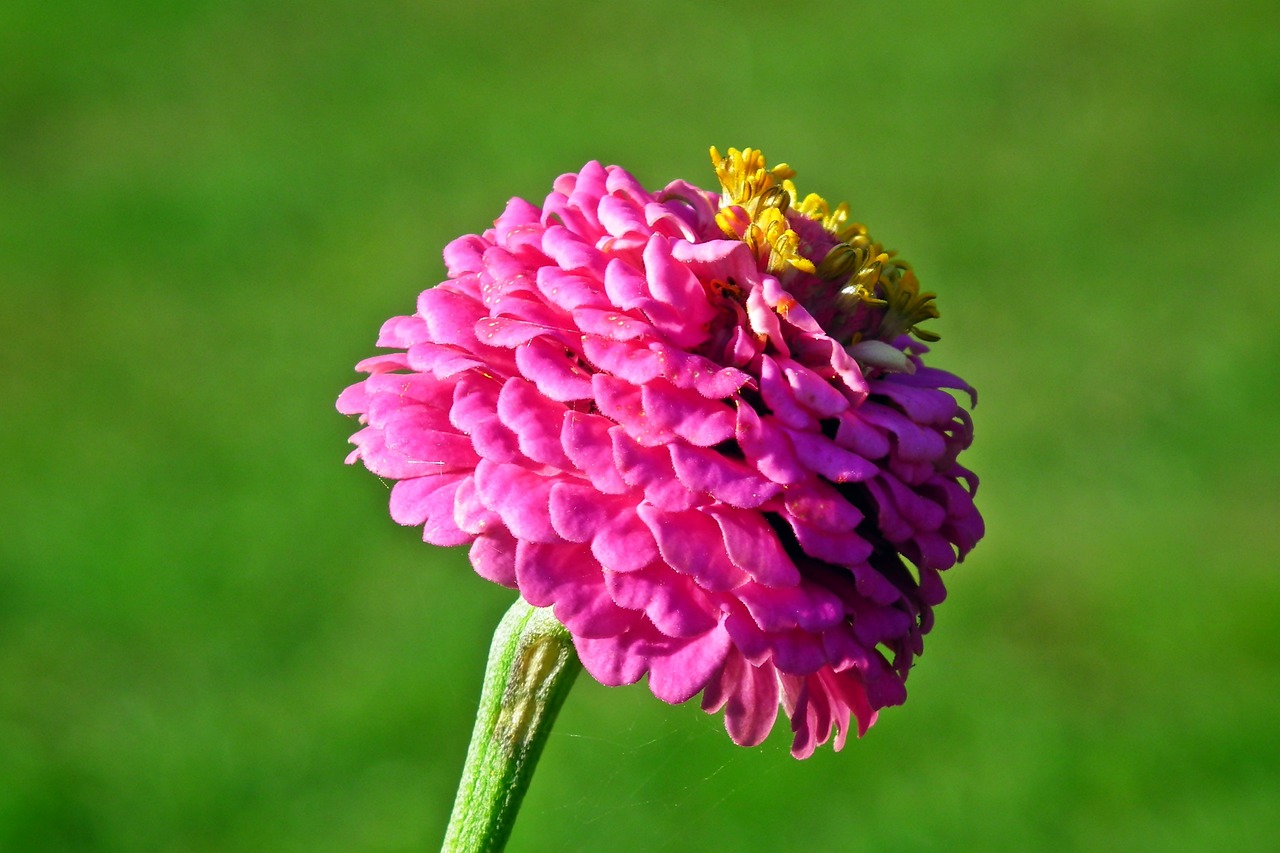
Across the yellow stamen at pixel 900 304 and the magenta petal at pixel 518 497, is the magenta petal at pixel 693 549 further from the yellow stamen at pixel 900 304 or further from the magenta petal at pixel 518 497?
the yellow stamen at pixel 900 304

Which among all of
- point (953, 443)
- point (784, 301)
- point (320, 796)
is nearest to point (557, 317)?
point (784, 301)

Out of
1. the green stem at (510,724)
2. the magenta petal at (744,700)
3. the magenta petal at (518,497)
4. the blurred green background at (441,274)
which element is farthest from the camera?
the blurred green background at (441,274)

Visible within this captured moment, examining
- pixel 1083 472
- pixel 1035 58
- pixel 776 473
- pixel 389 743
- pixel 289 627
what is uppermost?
pixel 1035 58

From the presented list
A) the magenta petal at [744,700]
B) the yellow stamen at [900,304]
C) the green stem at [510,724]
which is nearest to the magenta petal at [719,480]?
the magenta petal at [744,700]

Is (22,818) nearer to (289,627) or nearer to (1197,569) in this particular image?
(289,627)

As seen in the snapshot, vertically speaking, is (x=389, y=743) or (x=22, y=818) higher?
(x=389, y=743)

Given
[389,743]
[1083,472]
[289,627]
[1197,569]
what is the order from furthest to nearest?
[1083,472], [1197,569], [289,627], [389,743]

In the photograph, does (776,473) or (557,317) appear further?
(557,317)
